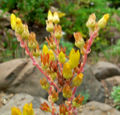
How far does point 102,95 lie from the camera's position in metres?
3.37

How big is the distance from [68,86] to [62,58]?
4.9 inches

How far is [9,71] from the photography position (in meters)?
2.82

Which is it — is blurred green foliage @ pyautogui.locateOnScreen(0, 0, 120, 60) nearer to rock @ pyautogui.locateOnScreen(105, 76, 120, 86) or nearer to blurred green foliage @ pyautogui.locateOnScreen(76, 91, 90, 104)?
rock @ pyautogui.locateOnScreen(105, 76, 120, 86)

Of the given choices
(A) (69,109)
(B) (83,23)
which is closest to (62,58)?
(A) (69,109)

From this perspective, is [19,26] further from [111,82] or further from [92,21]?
[111,82]

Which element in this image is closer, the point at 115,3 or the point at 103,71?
the point at 103,71

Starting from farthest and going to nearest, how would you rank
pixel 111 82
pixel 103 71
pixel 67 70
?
pixel 103 71 < pixel 111 82 < pixel 67 70

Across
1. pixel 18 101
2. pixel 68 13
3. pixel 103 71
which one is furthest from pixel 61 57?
pixel 68 13

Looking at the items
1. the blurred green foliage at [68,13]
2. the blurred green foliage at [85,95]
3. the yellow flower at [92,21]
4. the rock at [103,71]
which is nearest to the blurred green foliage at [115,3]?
the blurred green foliage at [68,13]

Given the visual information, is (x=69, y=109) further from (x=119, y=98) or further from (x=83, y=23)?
(x=83, y=23)

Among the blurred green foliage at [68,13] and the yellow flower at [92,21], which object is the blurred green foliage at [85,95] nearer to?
the blurred green foliage at [68,13]

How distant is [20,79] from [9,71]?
20 centimetres

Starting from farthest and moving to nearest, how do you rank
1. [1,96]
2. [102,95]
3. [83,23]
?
[83,23] < [102,95] < [1,96]

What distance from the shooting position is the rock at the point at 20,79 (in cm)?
277
